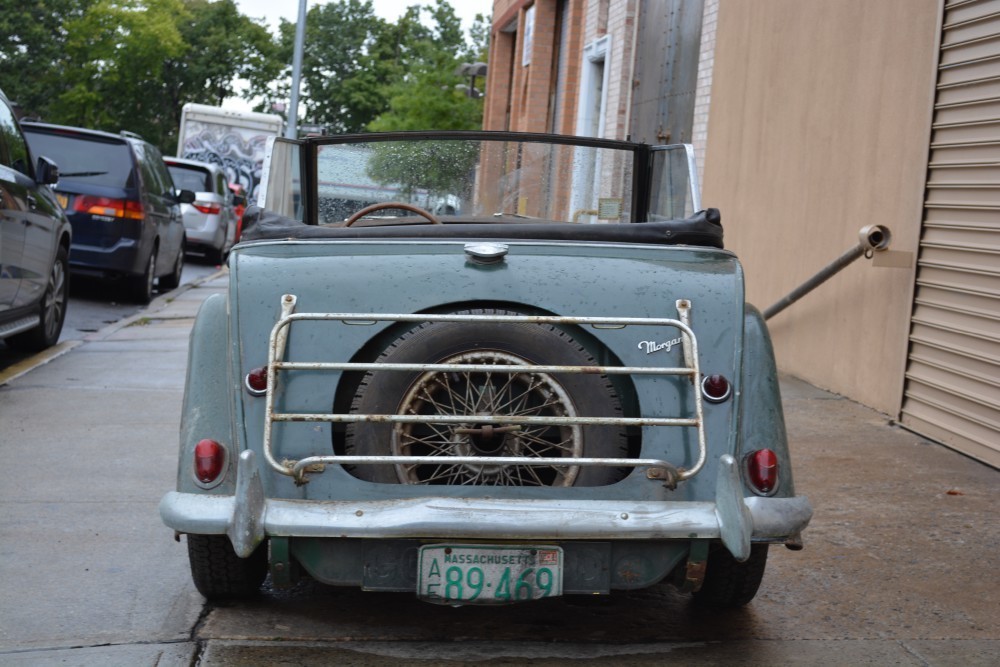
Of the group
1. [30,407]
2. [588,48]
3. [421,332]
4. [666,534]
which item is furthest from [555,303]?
[588,48]

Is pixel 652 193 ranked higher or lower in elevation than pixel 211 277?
higher

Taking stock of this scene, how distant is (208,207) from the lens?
2125 centimetres

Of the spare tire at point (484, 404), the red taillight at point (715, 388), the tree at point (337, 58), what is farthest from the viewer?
the tree at point (337, 58)

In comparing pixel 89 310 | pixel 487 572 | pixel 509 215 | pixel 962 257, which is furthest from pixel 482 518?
pixel 89 310

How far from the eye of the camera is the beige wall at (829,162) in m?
8.05

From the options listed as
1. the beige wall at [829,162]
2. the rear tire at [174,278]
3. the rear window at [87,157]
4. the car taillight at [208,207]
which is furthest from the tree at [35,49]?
the beige wall at [829,162]

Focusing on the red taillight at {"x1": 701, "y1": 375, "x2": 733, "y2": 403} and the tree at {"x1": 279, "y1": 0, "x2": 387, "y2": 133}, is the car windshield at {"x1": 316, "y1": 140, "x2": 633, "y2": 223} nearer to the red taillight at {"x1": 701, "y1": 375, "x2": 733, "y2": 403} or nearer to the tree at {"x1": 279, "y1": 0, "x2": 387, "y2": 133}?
the red taillight at {"x1": 701, "y1": 375, "x2": 733, "y2": 403}

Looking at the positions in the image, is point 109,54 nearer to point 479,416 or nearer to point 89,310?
point 89,310

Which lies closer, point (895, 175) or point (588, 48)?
point (895, 175)

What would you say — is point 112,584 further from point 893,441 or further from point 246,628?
point 893,441

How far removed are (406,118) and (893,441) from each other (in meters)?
23.9

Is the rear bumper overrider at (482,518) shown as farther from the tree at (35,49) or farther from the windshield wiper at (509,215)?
the tree at (35,49)

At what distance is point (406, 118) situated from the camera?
30.3 metres

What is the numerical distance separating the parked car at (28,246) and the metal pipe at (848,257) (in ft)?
17.7
